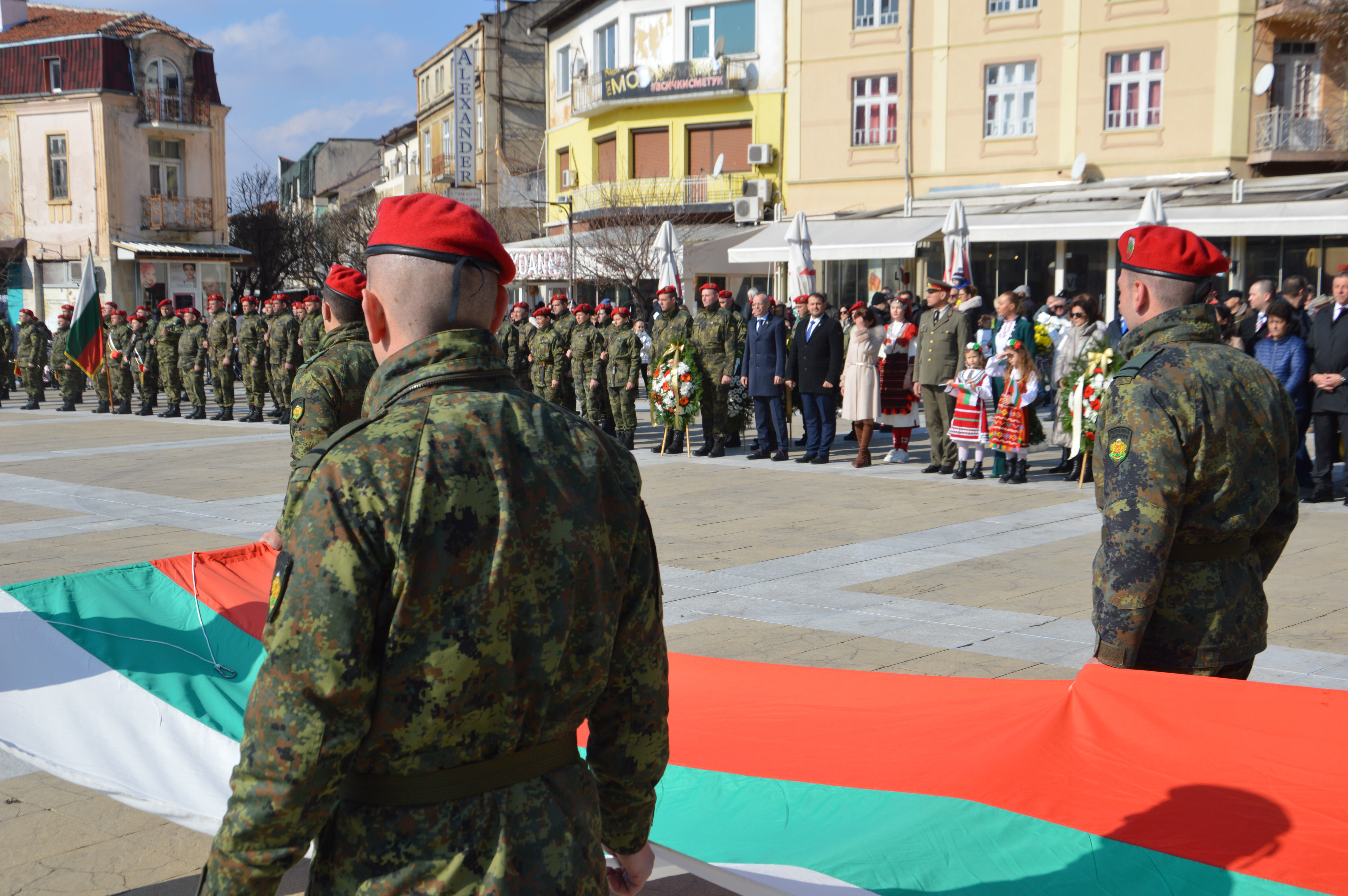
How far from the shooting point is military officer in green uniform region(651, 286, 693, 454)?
15609 mm

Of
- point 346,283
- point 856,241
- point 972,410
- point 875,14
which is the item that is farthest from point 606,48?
point 346,283

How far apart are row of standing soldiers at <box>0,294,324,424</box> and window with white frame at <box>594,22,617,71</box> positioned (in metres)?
20.0

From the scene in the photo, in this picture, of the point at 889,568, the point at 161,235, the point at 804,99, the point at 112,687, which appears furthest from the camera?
the point at 161,235

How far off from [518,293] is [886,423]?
29.4 meters

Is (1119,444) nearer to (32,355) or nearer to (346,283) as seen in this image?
(346,283)

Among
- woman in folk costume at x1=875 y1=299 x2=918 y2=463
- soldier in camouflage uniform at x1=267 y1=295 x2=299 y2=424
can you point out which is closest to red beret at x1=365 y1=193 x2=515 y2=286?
woman in folk costume at x1=875 y1=299 x2=918 y2=463

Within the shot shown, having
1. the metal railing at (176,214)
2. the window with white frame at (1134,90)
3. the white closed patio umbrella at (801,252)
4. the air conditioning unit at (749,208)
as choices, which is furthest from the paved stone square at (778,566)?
the metal railing at (176,214)

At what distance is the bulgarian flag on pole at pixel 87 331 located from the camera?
18609mm

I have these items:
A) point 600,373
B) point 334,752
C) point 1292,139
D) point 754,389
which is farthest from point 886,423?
point 1292,139

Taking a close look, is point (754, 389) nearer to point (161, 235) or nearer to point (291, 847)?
point (291, 847)

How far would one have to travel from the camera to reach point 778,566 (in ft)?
27.6

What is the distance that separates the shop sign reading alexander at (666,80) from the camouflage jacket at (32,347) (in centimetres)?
1956

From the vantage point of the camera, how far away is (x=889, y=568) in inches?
325

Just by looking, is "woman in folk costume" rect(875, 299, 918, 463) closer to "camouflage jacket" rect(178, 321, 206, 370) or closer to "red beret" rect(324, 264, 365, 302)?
"red beret" rect(324, 264, 365, 302)
